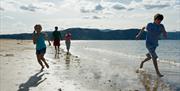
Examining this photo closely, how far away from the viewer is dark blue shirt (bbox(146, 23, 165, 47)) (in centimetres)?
1318

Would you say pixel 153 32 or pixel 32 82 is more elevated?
pixel 153 32

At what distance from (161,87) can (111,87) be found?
148cm

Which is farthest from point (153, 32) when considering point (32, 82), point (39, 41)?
point (32, 82)

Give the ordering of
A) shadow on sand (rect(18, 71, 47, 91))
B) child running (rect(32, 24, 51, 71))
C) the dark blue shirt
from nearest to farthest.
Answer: shadow on sand (rect(18, 71, 47, 91)), the dark blue shirt, child running (rect(32, 24, 51, 71))

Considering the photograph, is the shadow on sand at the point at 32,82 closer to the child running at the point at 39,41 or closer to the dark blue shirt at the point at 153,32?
the child running at the point at 39,41

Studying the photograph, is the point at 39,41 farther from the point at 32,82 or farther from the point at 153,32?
the point at 153,32

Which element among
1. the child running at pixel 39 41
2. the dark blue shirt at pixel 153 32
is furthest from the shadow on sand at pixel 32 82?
the dark blue shirt at pixel 153 32

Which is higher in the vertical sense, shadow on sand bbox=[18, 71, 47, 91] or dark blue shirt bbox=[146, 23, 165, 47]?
dark blue shirt bbox=[146, 23, 165, 47]

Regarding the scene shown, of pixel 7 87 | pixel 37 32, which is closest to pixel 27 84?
pixel 7 87

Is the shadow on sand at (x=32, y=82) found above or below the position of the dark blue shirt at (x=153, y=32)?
below

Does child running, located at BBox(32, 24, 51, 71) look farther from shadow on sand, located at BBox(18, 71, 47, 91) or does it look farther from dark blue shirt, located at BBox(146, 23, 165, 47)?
dark blue shirt, located at BBox(146, 23, 165, 47)

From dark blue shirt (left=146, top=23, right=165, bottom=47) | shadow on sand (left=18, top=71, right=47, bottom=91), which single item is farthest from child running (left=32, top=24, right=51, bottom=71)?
dark blue shirt (left=146, top=23, right=165, bottom=47)

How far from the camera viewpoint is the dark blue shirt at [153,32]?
13180mm

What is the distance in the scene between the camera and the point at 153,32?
13250 mm
